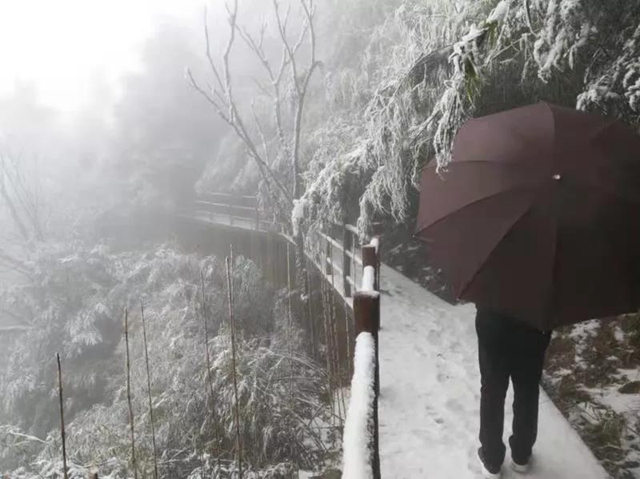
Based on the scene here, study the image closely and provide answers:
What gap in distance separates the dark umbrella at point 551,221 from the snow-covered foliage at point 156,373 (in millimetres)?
2403

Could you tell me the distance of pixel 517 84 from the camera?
4.00 metres

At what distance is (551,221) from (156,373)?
5980mm

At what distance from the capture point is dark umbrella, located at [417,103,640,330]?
159 centimetres

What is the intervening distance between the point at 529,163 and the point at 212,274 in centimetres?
899

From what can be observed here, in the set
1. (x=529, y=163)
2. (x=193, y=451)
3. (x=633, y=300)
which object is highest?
(x=529, y=163)

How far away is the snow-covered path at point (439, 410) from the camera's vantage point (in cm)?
262

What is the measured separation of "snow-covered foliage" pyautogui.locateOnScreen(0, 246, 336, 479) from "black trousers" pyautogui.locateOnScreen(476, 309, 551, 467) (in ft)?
5.55

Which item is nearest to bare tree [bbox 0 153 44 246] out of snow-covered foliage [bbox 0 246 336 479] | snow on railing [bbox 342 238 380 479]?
snow-covered foliage [bbox 0 246 336 479]

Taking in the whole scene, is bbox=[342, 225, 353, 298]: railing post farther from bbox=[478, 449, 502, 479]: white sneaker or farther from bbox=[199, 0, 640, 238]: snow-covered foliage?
bbox=[478, 449, 502, 479]: white sneaker

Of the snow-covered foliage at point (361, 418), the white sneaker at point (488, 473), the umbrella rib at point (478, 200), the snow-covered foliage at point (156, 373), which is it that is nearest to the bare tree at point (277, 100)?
the snow-covered foliage at point (156, 373)

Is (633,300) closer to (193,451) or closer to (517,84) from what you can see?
(517,84)

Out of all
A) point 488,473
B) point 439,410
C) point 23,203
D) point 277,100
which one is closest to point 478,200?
point 488,473

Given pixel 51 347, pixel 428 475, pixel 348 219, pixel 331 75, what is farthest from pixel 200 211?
pixel 428 475

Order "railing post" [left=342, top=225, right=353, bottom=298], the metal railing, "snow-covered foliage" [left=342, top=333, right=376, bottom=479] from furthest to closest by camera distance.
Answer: the metal railing
"railing post" [left=342, top=225, right=353, bottom=298]
"snow-covered foliage" [left=342, top=333, right=376, bottom=479]
